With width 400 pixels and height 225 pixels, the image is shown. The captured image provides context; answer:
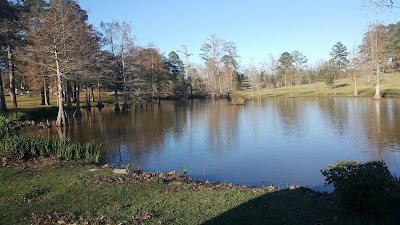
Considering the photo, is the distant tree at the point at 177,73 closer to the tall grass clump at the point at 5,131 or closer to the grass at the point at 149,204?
the tall grass clump at the point at 5,131

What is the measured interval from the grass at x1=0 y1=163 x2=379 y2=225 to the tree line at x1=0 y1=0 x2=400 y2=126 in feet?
62.6

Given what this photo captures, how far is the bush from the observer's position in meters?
5.47

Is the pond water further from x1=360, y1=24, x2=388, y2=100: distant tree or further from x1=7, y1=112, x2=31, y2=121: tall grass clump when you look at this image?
x1=360, y1=24, x2=388, y2=100: distant tree

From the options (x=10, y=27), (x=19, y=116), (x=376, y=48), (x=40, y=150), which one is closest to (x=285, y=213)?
(x=40, y=150)

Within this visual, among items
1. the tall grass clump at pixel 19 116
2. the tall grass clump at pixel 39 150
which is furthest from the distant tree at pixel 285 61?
the tall grass clump at pixel 39 150

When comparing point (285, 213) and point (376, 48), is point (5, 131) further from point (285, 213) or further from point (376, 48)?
point (376, 48)

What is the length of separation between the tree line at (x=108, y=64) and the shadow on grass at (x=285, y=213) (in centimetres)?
2193

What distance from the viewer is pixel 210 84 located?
244 ft

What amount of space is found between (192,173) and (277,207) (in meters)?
5.30

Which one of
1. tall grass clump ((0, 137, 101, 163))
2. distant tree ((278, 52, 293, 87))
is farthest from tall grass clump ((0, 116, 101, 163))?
distant tree ((278, 52, 293, 87))

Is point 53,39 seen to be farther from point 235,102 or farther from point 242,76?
point 242,76

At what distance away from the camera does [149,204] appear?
6422 mm

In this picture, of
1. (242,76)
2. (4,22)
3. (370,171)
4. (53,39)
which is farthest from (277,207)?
(242,76)

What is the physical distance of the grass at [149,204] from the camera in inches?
223
